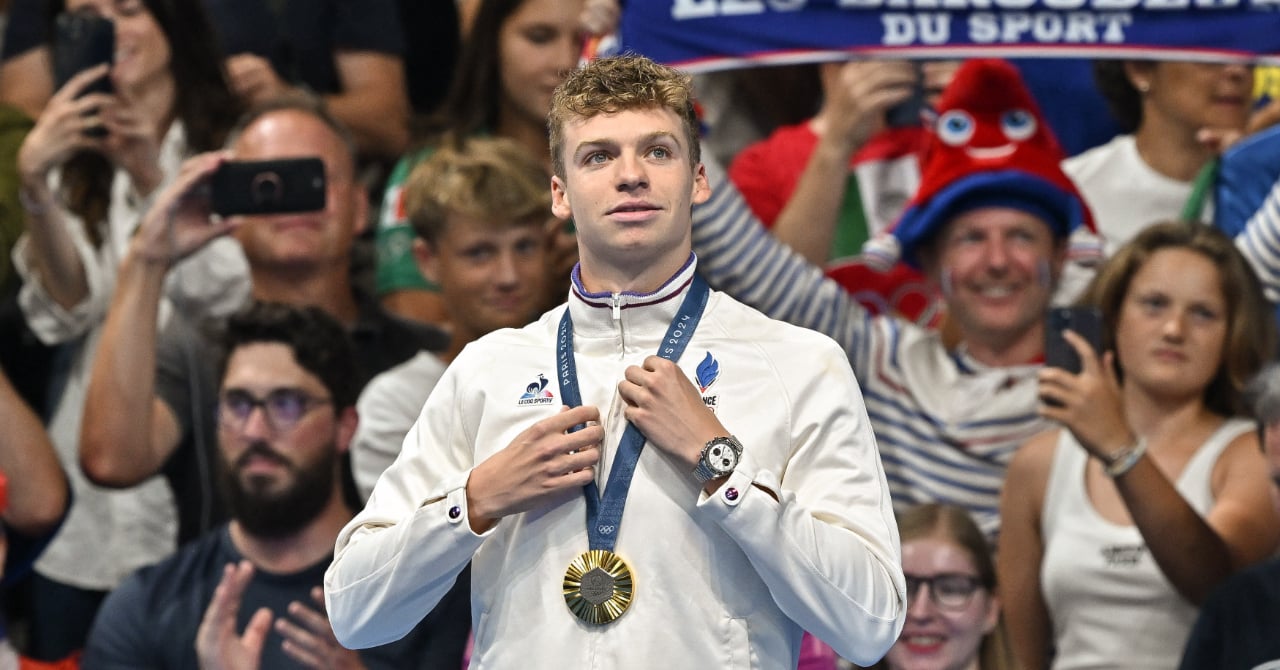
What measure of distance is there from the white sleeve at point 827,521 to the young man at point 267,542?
71.7 inches

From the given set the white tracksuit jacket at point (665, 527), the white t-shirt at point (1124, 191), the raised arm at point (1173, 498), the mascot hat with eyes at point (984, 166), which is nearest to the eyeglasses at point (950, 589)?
the raised arm at point (1173, 498)

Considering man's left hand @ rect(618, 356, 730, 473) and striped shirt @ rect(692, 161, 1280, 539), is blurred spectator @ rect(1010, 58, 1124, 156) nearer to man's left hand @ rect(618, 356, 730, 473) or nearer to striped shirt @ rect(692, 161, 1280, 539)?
striped shirt @ rect(692, 161, 1280, 539)

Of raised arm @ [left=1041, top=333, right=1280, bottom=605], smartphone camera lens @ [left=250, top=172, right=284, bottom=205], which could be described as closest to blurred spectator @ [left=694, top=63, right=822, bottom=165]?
smartphone camera lens @ [left=250, top=172, right=284, bottom=205]

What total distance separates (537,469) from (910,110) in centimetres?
349

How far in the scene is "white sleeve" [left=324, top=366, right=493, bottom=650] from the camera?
9.55 feet

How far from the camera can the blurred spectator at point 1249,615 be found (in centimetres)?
436

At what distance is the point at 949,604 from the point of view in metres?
4.57

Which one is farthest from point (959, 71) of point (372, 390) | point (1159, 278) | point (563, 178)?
point (563, 178)

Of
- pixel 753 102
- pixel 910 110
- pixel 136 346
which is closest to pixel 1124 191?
pixel 910 110

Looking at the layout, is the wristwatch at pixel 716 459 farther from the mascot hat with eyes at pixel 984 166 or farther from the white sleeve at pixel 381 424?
the mascot hat with eyes at pixel 984 166

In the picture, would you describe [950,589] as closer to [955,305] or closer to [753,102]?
[955,305]

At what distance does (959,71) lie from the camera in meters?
5.52

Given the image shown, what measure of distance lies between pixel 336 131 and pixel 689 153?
9.39 ft

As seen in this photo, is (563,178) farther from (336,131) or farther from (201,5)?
(201,5)
